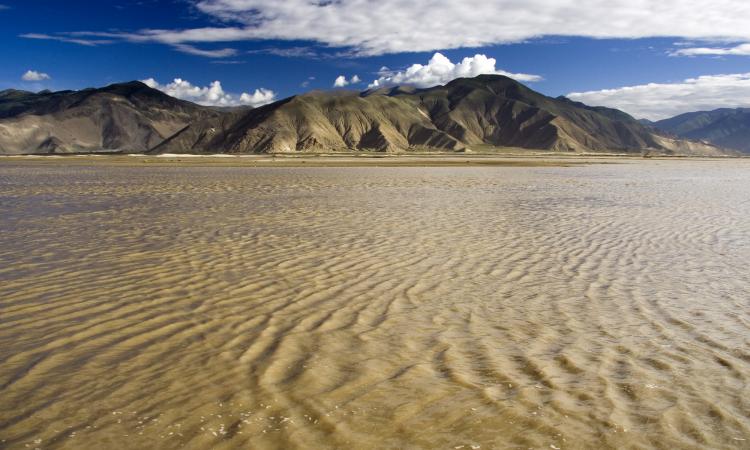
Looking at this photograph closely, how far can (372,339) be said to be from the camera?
5805 millimetres

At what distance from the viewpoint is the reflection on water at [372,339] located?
3963 millimetres

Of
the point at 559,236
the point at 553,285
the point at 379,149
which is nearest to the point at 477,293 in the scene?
the point at 553,285

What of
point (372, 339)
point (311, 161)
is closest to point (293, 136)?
point (311, 161)

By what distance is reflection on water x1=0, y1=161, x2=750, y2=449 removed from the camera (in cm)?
396

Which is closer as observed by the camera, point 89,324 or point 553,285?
point 89,324

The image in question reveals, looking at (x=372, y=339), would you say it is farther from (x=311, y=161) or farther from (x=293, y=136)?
(x=293, y=136)

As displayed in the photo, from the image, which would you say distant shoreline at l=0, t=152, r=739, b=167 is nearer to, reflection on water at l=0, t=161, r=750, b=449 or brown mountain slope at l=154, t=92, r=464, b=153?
reflection on water at l=0, t=161, r=750, b=449

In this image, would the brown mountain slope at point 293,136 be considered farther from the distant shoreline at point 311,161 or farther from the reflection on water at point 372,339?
the reflection on water at point 372,339

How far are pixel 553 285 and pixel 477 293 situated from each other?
51.6 inches

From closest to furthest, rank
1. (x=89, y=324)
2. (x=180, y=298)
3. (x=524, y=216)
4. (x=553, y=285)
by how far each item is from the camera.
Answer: (x=89, y=324), (x=180, y=298), (x=553, y=285), (x=524, y=216)

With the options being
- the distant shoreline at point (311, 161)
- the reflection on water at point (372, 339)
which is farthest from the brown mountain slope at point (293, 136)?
the reflection on water at point (372, 339)

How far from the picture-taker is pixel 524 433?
12.7ft

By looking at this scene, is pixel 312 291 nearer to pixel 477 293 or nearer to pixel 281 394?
pixel 477 293

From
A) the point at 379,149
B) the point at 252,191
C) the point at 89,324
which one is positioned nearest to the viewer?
the point at 89,324
